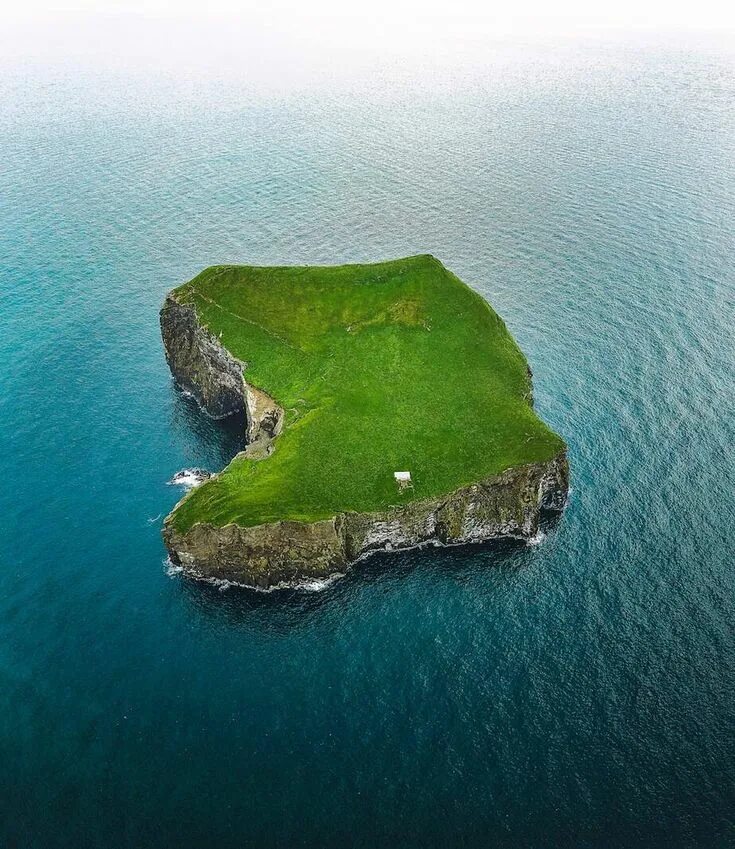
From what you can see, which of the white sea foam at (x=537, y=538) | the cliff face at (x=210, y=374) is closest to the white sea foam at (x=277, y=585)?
the cliff face at (x=210, y=374)

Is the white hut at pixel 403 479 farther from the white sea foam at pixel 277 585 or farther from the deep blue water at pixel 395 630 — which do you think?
the white sea foam at pixel 277 585

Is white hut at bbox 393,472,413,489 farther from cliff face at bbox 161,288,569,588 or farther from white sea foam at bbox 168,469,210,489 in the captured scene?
white sea foam at bbox 168,469,210,489

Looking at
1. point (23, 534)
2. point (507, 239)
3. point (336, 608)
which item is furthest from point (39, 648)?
point (507, 239)

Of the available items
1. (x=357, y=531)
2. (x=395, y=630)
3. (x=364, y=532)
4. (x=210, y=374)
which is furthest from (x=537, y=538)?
(x=210, y=374)

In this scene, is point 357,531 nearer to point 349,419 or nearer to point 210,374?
point 349,419

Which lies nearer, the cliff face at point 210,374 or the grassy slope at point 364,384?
the grassy slope at point 364,384

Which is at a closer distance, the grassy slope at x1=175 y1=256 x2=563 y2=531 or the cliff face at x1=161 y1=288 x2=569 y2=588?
the cliff face at x1=161 y1=288 x2=569 y2=588

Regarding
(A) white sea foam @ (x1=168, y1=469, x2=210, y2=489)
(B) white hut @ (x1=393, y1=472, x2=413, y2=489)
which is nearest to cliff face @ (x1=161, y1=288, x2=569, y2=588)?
(B) white hut @ (x1=393, y1=472, x2=413, y2=489)
